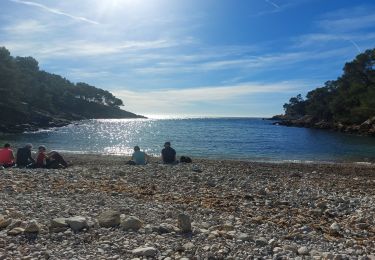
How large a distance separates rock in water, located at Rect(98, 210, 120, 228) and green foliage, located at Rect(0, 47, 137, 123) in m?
78.2

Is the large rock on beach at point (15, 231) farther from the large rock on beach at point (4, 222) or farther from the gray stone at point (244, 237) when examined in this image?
the gray stone at point (244, 237)

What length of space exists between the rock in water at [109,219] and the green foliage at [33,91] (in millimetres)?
78197

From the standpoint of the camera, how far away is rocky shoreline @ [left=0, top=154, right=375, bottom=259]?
8172 millimetres

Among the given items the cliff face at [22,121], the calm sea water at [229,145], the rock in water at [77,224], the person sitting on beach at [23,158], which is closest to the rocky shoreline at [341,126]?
the calm sea water at [229,145]

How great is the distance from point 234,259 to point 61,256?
11.0 ft

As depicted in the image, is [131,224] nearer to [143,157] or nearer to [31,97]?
[143,157]

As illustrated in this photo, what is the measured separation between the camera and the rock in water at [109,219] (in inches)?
372

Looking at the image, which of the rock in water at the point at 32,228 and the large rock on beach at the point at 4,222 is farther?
the large rock on beach at the point at 4,222

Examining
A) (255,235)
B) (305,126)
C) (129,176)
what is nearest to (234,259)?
(255,235)

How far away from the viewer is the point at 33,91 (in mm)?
124750

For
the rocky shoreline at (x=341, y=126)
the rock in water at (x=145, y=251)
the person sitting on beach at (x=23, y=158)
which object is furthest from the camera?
the rocky shoreline at (x=341, y=126)

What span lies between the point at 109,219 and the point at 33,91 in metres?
125

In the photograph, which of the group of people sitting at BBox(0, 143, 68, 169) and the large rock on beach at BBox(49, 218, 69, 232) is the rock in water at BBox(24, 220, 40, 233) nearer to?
the large rock on beach at BBox(49, 218, 69, 232)

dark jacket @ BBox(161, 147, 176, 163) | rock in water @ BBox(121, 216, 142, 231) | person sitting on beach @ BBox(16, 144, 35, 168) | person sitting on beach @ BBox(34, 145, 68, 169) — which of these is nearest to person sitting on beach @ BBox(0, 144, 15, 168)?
person sitting on beach @ BBox(16, 144, 35, 168)
